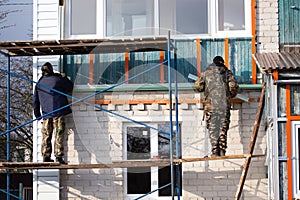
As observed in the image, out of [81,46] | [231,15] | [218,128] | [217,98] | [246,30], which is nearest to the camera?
[218,128]

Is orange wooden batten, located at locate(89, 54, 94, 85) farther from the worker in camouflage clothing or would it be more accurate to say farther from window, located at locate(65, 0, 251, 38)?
the worker in camouflage clothing

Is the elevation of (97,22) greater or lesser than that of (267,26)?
greater

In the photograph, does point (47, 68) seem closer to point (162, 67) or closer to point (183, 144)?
point (162, 67)

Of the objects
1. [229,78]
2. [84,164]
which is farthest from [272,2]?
[84,164]

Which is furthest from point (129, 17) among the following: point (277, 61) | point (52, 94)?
point (277, 61)

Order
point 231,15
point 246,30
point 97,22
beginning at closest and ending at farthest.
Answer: point 246,30 < point 231,15 < point 97,22

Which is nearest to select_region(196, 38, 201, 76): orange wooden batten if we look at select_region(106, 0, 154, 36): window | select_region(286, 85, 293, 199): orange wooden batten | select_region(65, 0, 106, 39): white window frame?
select_region(106, 0, 154, 36): window

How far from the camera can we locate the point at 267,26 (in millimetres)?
13031

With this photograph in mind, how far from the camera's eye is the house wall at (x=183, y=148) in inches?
504

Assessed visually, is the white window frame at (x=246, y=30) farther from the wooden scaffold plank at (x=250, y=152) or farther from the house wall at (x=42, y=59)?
the house wall at (x=42, y=59)

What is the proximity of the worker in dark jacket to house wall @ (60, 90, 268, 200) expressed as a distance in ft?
1.56

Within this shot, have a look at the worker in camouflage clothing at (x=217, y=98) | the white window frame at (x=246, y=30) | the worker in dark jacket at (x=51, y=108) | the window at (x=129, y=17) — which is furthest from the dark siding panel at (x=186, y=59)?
the worker in dark jacket at (x=51, y=108)

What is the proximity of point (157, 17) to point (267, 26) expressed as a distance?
1.80 metres

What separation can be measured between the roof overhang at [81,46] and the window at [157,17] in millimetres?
509
